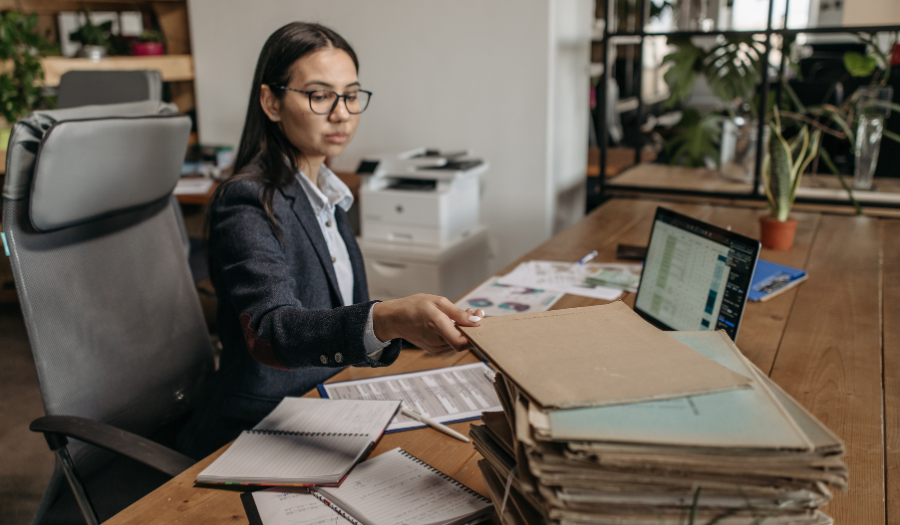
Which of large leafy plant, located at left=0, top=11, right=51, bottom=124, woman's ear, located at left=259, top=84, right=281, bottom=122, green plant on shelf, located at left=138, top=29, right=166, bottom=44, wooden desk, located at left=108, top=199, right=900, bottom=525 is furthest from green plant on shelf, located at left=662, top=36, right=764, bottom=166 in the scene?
large leafy plant, located at left=0, top=11, right=51, bottom=124

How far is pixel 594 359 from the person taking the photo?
0.69m

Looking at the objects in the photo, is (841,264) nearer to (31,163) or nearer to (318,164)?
(318,164)

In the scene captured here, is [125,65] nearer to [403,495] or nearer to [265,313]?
[265,313]

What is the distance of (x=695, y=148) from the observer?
3.21m

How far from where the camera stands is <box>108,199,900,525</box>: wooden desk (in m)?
0.91

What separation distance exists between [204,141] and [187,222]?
519 mm

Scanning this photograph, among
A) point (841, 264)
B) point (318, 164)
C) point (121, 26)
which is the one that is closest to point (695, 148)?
point (841, 264)

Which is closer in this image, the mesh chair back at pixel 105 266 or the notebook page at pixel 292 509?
the notebook page at pixel 292 509

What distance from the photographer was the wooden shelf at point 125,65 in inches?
124

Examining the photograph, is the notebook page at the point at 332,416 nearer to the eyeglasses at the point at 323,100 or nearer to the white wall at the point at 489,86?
the eyeglasses at the point at 323,100

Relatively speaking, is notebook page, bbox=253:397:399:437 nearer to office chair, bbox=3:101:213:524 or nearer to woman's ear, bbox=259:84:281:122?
office chair, bbox=3:101:213:524

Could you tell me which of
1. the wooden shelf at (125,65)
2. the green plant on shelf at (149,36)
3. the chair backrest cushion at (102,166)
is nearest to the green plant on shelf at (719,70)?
the chair backrest cushion at (102,166)

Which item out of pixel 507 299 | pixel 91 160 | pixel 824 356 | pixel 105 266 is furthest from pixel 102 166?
pixel 824 356

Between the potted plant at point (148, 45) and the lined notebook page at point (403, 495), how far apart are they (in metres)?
3.23
